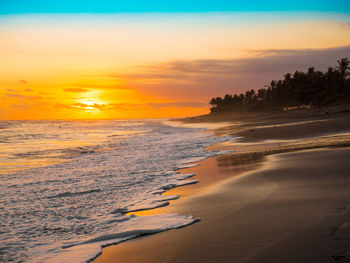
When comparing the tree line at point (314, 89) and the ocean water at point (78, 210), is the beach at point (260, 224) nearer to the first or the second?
the ocean water at point (78, 210)

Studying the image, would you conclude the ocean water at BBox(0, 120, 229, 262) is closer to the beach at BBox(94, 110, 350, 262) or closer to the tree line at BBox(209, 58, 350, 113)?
the beach at BBox(94, 110, 350, 262)

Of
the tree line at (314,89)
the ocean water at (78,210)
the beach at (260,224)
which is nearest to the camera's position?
the beach at (260,224)

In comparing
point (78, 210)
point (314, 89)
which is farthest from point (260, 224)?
point (314, 89)

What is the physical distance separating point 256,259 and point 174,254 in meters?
1.23

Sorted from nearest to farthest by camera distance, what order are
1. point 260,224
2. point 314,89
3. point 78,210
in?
point 260,224 → point 78,210 → point 314,89

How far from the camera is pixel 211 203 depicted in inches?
302

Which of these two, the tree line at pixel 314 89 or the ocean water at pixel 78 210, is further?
the tree line at pixel 314 89

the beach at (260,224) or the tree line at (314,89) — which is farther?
the tree line at (314,89)

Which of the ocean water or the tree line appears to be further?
the tree line

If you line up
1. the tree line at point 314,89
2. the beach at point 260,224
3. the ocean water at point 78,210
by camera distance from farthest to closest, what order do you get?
the tree line at point 314,89, the ocean water at point 78,210, the beach at point 260,224

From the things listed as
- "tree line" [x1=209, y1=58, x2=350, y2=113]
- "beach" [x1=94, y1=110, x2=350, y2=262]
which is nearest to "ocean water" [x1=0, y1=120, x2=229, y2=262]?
"beach" [x1=94, y1=110, x2=350, y2=262]

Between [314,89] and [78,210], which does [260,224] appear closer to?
[78,210]

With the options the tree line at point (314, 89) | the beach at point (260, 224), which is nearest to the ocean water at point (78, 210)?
the beach at point (260, 224)

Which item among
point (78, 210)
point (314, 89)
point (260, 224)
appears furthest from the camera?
point (314, 89)
